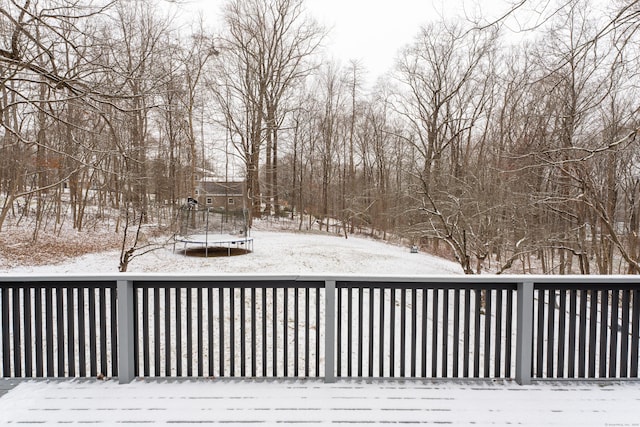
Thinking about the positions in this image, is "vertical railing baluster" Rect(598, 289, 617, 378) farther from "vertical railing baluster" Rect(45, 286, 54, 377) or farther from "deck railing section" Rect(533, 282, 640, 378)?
"vertical railing baluster" Rect(45, 286, 54, 377)

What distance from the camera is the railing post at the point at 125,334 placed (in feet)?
8.67

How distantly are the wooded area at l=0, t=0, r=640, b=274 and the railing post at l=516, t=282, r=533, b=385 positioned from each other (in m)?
2.45

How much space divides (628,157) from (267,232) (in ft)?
41.9

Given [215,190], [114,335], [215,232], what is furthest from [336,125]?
[114,335]

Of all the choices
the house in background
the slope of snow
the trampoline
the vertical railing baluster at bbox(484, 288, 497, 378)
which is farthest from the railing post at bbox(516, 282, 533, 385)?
the house in background

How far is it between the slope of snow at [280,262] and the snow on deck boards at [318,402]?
6.22m

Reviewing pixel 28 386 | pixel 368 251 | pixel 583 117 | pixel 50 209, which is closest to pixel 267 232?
pixel 368 251

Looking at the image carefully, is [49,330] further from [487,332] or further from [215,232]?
[215,232]

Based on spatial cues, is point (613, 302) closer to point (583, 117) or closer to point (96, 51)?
point (96, 51)

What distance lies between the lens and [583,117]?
821cm

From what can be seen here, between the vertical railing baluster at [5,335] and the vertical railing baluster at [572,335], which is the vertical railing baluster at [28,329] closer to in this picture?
the vertical railing baluster at [5,335]

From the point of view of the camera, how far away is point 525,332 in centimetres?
269

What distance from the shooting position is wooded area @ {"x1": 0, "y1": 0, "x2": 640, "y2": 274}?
15.3 feet

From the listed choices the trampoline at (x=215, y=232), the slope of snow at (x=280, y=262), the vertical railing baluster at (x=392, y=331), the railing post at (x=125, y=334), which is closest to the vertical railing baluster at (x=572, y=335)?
the vertical railing baluster at (x=392, y=331)
